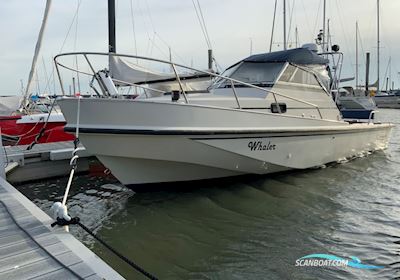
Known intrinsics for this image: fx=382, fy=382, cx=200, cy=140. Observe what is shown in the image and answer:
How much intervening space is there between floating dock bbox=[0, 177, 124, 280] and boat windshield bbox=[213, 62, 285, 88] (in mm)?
4951

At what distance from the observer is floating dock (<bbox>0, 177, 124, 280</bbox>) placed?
274cm

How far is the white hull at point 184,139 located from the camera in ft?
18.7

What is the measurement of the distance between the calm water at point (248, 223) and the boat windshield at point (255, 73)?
6.48ft

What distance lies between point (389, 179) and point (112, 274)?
7136mm

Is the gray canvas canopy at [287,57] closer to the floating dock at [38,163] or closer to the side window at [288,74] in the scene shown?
the side window at [288,74]

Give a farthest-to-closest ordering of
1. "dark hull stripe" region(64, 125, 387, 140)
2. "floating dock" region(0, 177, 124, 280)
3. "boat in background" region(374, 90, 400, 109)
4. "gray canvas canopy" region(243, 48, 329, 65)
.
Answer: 1. "boat in background" region(374, 90, 400, 109)
2. "gray canvas canopy" region(243, 48, 329, 65)
3. "dark hull stripe" region(64, 125, 387, 140)
4. "floating dock" region(0, 177, 124, 280)

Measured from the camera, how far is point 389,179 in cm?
810

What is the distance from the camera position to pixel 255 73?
8.02 meters

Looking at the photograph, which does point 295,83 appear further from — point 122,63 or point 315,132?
point 122,63

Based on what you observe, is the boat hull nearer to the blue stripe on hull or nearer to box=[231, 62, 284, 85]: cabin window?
box=[231, 62, 284, 85]: cabin window

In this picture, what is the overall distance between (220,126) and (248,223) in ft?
5.23

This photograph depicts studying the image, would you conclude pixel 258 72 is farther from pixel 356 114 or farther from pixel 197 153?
pixel 356 114

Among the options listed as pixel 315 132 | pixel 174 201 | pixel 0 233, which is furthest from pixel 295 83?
pixel 0 233


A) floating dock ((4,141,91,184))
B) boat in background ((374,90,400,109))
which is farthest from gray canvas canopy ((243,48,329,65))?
boat in background ((374,90,400,109))
